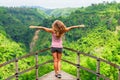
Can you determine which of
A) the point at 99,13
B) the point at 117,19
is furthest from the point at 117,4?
the point at 117,19

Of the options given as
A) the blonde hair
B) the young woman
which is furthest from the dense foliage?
the blonde hair

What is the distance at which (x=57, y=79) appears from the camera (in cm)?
855

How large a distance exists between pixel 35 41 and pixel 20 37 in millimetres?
5706

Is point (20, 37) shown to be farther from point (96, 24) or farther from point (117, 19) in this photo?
point (117, 19)

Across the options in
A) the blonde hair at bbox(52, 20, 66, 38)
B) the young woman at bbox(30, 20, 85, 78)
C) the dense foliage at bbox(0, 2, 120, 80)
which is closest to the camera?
the blonde hair at bbox(52, 20, 66, 38)

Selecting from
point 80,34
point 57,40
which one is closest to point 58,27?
point 57,40

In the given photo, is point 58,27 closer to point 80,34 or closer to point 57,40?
point 57,40

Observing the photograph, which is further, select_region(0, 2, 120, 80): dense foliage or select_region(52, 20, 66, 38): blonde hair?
select_region(0, 2, 120, 80): dense foliage

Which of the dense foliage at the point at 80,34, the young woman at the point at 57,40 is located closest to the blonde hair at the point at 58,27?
the young woman at the point at 57,40

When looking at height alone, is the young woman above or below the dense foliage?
above

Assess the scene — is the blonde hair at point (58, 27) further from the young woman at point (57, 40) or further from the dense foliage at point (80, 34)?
the dense foliage at point (80, 34)

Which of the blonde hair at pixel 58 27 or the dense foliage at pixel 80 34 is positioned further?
the dense foliage at pixel 80 34

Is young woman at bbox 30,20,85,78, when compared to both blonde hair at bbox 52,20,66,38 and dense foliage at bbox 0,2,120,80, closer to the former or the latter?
blonde hair at bbox 52,20,66,38

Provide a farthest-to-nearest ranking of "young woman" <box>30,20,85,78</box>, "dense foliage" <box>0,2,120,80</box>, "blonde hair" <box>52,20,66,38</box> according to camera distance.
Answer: "dense foliage" <box>0,2,120,80</box> < "young woman" <box>30,20,85,78</box> < "blonde hair" <box>52,20,66,38</box>
